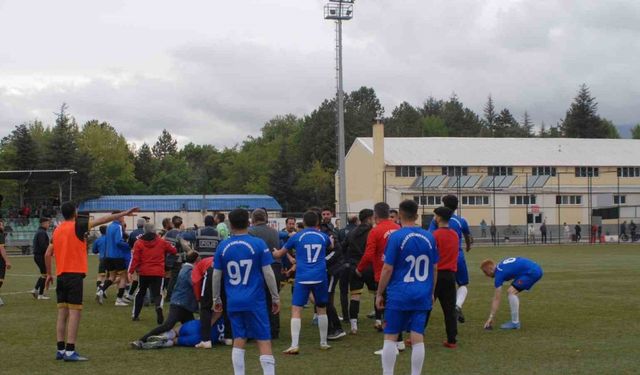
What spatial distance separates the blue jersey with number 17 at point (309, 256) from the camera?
11719 mm

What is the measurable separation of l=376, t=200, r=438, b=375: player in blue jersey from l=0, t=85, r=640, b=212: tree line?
65070mm

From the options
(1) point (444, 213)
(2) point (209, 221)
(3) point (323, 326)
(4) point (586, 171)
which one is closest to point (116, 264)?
(2) point (209, 221)

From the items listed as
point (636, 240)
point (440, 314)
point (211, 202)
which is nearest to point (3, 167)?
point (211, 202)

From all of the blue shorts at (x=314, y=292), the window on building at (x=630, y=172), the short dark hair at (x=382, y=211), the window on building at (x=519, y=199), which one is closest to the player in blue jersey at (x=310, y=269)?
the blue shorts at (x=314, y=292)

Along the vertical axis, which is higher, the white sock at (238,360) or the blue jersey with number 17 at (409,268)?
the blue jersey with number 17 at (409,268)

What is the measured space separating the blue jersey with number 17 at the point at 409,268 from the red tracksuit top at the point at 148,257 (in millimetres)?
7651

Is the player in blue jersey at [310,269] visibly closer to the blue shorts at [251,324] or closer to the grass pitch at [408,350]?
the grass pitch at [408,350]

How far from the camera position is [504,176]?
70750 mm

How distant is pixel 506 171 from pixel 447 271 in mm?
66521

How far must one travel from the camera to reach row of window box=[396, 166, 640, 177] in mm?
73938

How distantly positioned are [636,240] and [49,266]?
178 ft

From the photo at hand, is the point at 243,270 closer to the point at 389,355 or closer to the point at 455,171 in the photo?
the point at 389,355

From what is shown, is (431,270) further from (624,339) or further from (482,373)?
(624,339)

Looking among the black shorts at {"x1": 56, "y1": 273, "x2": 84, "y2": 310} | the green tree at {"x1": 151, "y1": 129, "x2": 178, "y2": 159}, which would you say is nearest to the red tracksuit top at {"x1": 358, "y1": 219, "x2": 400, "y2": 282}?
the black shorts at {"x1": 56, "y1": 273, "x2": 84, "y2": 310}
